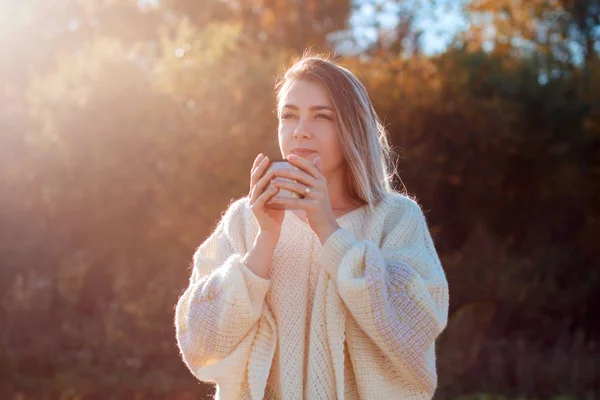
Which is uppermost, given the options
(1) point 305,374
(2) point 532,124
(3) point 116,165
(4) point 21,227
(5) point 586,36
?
(5) point 586,36

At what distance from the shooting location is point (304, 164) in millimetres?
2084

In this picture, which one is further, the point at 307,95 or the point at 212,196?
the point at 212,196

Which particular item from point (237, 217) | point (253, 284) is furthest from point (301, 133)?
point (253, 284)

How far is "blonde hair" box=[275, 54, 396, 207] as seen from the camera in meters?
2.33

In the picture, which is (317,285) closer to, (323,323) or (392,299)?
(323,323)

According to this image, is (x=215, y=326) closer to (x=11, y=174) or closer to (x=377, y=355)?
(x=377, y=355)

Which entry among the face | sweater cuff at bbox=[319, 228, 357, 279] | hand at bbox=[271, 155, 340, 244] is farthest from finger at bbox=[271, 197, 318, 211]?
the face

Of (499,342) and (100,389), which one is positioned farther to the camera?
(499,342)

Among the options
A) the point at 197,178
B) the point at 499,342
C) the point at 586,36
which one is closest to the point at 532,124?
the point at 499,342

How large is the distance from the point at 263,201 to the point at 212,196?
469 cm

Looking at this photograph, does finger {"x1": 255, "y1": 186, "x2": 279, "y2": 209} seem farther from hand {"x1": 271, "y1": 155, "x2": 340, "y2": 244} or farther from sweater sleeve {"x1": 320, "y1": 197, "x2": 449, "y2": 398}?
sweater sleeve {"x1": 320, "y1": 197, "x2": 449, "y2": 398}

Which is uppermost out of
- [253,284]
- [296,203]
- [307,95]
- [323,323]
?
[307,95]

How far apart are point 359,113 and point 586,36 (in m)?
11.9

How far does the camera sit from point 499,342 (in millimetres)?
7426
